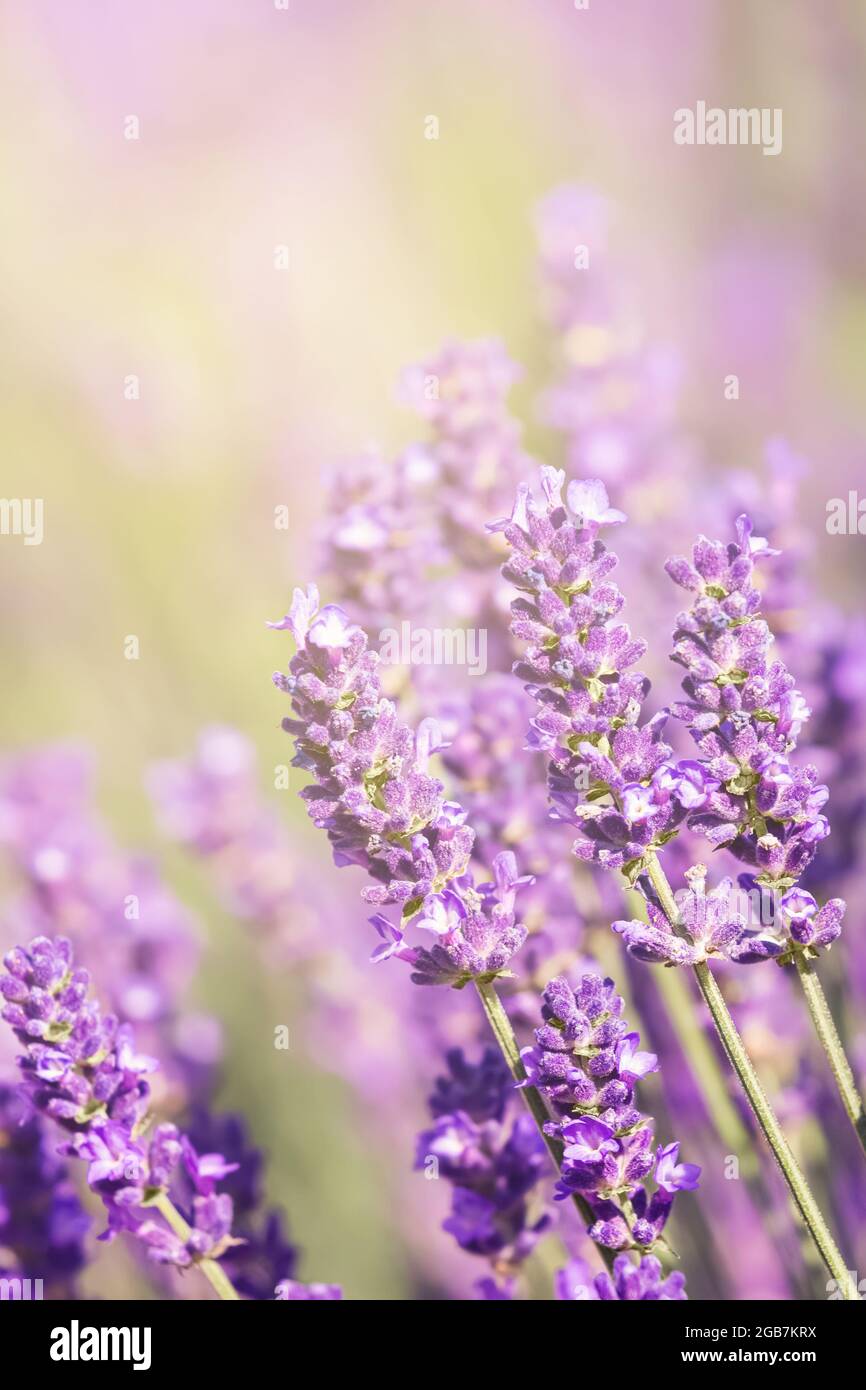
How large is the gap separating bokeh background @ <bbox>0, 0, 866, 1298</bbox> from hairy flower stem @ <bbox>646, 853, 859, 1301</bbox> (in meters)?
Result: 0.95

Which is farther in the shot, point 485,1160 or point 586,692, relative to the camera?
point 485,1160

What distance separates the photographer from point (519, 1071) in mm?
766

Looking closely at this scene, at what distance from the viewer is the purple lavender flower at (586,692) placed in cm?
72

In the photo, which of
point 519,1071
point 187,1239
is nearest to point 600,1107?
point 519,1071

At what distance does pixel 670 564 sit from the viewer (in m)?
0.74

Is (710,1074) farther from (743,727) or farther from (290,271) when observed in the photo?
(290,271)

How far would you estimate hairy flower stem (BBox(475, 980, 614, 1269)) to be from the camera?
752 millimetres

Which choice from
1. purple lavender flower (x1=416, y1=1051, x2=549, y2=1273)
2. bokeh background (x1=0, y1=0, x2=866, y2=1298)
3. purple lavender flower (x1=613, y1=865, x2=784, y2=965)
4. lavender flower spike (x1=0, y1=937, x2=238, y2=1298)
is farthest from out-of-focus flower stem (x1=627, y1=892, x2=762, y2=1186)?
bokeh background (x1=0, y1=0, x2=866, y2=1298)

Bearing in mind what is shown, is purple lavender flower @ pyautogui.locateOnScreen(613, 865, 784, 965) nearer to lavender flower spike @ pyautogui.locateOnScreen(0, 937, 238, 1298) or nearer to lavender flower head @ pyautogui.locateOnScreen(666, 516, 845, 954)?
lavender flower head @ pyautogui.locateOnScreen(666, 516, 845, 954)

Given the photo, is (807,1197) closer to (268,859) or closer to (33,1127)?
(33,1127)

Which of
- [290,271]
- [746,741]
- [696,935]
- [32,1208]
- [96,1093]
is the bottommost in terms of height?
[32,1208]

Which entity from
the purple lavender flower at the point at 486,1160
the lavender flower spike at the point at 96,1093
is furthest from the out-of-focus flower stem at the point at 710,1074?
the lavender flower spike at the point at 96,1093

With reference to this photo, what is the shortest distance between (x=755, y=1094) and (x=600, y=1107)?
91 millimetres

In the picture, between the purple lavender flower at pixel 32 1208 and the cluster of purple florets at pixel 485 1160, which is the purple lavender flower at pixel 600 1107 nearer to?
the cluster of purple florets at pixel 485 1160
